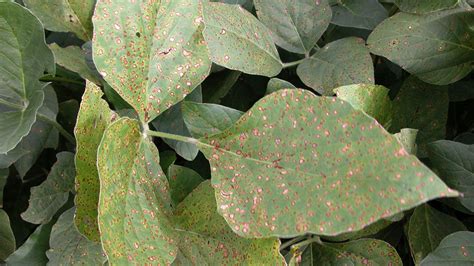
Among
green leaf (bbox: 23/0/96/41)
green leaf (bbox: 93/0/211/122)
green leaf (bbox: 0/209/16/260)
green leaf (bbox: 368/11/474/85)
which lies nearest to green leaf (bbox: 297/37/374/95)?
green leaf (bbox: 368/11/474/85)

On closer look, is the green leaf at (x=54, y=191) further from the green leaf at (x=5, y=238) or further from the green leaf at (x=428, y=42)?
the green leaf at (x=428, y=42)

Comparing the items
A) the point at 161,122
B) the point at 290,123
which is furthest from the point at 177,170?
the point at 290,123

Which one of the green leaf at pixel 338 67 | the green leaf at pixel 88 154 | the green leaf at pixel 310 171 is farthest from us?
the green leaf at pixel 338 67

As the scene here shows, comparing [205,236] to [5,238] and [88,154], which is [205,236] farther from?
[5,238]

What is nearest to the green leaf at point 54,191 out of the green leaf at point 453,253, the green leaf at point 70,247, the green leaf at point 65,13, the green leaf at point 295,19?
the green leaf at point 70,247

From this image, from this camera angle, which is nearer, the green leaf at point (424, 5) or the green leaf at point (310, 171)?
the green leaf at point (310, 171)

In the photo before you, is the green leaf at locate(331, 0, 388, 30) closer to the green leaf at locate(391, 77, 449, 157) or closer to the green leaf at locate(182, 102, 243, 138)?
the green leaf at locate(391, 77, 449, 157)
